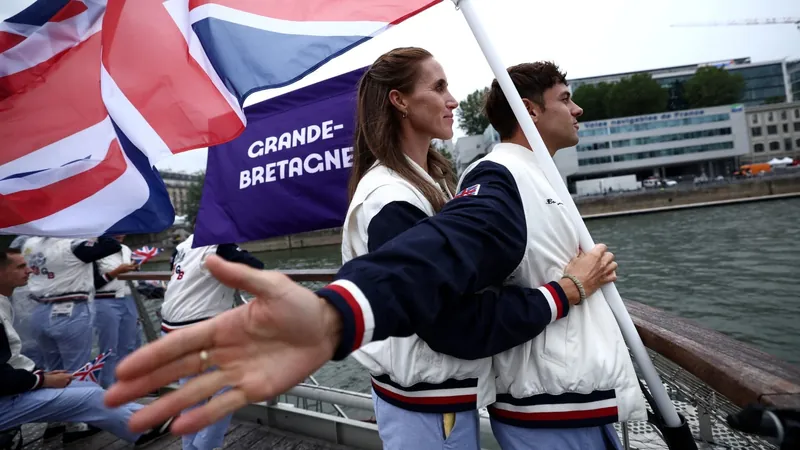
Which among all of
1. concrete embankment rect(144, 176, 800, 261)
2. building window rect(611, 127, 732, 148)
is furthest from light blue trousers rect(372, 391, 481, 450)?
building window rect(611, 127, 732, 148)

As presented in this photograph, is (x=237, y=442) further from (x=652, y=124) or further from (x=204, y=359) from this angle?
(x=652, y=124)

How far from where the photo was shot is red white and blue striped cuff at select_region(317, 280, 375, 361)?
81cm

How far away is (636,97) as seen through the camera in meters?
67.6

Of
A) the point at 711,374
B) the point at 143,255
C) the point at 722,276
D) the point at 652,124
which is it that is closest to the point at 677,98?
the point at 652,124

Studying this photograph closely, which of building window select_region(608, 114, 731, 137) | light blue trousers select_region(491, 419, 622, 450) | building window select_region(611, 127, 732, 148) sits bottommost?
light blue trousers select_region(491, 419, 622, 450)

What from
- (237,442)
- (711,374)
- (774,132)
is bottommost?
(237,442)

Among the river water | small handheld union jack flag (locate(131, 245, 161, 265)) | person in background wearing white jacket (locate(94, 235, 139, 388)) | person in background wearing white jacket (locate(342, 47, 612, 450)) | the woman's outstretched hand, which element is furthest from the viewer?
the river water

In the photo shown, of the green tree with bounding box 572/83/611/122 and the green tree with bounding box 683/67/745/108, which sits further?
the green tree with bounding box 683/67/745/108

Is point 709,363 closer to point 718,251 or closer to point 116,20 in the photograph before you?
point 116,20

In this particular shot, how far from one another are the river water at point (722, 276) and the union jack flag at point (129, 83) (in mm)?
2938

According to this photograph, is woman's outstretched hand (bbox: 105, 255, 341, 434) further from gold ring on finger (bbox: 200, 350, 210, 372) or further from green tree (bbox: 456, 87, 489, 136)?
green tree (bbox: 456, 87, 489, 136)

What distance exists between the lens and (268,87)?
6.73ft

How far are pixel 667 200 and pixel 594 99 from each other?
31888mm

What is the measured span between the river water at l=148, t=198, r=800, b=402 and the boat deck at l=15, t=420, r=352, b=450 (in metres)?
1.29
